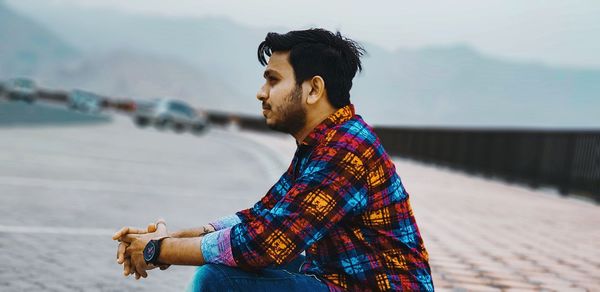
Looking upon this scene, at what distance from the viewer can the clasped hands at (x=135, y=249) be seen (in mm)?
2428

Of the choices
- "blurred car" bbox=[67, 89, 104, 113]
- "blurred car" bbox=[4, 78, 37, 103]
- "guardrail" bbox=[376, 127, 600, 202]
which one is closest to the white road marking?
"guardrail" bbox=[376, 127, 600, 202]

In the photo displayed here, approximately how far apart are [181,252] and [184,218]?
5675 mm

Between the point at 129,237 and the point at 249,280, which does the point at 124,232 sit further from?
the point at 249,280

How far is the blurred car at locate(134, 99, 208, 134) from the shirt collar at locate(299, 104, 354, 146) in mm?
33294

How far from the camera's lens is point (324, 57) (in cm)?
232

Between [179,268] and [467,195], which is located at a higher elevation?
[467,195]

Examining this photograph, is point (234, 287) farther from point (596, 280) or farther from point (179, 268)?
point (596, 280)

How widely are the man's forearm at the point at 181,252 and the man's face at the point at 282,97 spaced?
45 cm

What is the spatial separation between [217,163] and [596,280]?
11536 mm

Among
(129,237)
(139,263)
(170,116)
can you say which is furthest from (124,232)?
(170,116)

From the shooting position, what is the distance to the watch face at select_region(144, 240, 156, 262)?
233 centimetres

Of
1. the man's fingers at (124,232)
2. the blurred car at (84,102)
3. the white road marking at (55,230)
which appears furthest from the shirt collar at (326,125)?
the blurred car at (84,102)

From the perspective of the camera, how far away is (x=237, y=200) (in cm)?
983

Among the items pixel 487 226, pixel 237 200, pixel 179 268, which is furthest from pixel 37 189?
pixel 487 226
